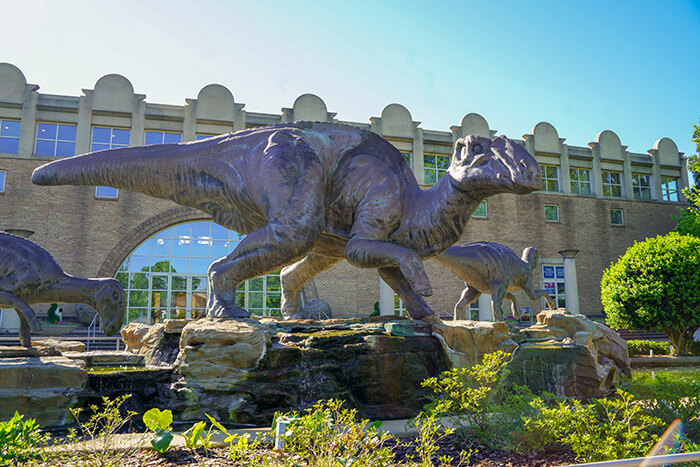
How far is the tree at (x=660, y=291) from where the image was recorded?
1730cm

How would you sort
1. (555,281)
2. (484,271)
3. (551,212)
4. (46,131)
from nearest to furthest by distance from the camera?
1. (484,271)
2. (46,131)
3. (555,281)
4. (551,212)

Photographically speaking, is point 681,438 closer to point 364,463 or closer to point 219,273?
point 364,463

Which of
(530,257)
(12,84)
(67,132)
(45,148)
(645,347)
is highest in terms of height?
(12,84)

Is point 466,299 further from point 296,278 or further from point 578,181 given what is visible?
point 578,181

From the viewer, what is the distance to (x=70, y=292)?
5070 millimetres

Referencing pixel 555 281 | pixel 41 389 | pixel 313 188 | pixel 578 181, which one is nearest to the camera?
pixel 41 389

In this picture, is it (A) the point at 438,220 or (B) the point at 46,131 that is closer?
(A) the point at 438,220

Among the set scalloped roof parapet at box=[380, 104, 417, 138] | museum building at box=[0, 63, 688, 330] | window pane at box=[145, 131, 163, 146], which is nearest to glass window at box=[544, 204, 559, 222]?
museum building at box=[0, 63, 688, 330]

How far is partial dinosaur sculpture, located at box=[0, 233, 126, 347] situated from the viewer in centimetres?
485

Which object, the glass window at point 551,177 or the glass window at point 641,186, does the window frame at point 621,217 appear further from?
the glass window at point 551,177

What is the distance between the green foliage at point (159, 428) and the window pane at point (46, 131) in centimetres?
2238

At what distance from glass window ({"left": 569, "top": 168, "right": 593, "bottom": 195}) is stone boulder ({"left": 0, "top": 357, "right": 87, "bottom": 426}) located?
92.8 feet

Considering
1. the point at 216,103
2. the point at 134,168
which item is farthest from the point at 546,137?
the point at 134,168

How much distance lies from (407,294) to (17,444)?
3.86 meters
